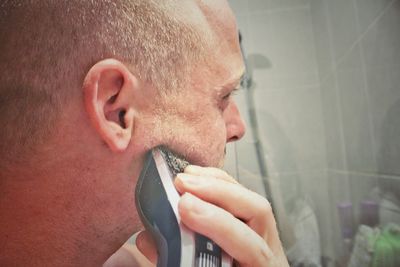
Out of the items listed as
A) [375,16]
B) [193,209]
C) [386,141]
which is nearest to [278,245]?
[193,209]

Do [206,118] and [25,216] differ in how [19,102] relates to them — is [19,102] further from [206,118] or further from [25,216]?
[206,118]

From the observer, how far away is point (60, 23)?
375 mm

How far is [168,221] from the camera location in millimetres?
315

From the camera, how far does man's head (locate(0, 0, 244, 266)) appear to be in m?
0.37

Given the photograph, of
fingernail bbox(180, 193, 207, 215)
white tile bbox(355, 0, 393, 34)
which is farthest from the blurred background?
fingernail bbox(180, 193, 207, 215)

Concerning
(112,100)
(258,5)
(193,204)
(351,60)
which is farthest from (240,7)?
(193,204)

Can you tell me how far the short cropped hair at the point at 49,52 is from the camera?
0.37 m

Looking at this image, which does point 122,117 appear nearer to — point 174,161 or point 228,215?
point 174,161

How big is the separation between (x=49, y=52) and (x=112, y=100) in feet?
0.35

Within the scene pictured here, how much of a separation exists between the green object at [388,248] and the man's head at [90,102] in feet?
1.74

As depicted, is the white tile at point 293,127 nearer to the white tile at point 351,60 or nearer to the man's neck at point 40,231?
the white tile at point 351,60

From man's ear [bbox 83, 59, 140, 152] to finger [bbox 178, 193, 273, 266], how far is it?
5.2 inches

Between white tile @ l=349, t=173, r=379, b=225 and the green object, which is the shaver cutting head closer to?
the green object

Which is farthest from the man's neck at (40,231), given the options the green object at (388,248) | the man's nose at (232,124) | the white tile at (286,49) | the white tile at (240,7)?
the white tile at (240,7)
